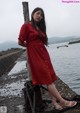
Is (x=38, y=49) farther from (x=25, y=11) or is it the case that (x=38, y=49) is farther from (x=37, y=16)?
(x=25, y=11)

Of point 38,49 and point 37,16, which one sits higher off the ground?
point 37,16

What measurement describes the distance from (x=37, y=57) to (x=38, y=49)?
0.15 m

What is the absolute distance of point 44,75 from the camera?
5715 mm

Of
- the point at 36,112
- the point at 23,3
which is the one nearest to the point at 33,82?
the point at 36,112

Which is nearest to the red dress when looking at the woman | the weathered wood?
the woman

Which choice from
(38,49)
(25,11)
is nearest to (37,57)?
(38,49)

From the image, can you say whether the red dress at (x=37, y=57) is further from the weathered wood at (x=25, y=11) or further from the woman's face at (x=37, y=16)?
the weathered wood at (x=25, y=11)

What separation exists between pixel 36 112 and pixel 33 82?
0.64m

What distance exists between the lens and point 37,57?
576cm

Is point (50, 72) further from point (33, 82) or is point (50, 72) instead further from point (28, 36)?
point (28, 36)

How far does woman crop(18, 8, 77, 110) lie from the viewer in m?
5.73

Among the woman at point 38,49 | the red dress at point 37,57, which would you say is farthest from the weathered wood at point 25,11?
the red dress at point 37,57

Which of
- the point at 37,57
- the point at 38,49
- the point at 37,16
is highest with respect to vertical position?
the point at 37,16

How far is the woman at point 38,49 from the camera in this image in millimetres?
5731
